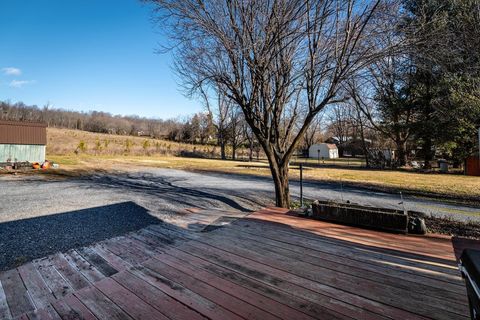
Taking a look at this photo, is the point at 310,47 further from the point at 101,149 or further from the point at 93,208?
the point at 101,149

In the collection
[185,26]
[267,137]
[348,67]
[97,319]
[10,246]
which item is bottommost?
[10,246]

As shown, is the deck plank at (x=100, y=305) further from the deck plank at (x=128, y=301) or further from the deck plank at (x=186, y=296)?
the deck plank at (x=186, y=296)

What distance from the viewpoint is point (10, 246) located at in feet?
12.2

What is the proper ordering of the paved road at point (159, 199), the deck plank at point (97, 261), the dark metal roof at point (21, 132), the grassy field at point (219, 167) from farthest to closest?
the dark metal roof at point (21, 132)
the grassy field at point (219, 167)
the paved road at point (159, 199)
the deck plank at point (97, 261)

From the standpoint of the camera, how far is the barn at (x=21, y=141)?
43.3ft

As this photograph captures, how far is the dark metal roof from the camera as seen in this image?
13.2m

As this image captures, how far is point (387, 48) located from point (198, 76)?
158 inches

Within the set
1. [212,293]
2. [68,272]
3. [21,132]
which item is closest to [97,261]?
[68,272]

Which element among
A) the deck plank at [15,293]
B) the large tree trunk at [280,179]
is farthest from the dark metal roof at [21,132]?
the large tree trunk at [280,179]

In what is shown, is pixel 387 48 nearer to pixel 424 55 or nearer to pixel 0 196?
pixel 424 55

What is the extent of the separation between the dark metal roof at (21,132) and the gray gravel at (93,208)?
4919 millimetres

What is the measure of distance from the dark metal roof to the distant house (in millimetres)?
39957

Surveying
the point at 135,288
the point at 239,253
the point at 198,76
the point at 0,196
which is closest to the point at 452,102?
the point at 198,76

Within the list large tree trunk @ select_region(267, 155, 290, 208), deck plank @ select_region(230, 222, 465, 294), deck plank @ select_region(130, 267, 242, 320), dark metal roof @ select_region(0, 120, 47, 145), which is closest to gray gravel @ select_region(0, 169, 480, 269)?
large tree trunk @ select_region(267, 155, 290, 208)
